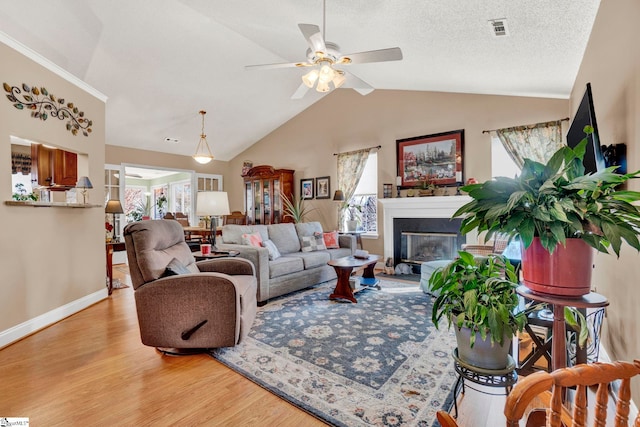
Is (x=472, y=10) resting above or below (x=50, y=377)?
above

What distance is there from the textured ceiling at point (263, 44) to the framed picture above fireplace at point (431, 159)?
80cm

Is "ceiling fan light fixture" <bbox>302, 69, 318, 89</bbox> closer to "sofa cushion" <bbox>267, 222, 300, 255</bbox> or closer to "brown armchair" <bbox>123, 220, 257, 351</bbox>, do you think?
"brown armchair" <bbox>123, 220, 257, 351</bbox>

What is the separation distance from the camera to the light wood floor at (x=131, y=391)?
65.3 inches

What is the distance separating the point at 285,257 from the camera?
13.7ft

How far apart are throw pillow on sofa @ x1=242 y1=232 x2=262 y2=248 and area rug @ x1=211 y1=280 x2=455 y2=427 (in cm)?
84

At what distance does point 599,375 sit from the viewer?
627mm

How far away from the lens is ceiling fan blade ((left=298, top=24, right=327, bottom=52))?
232 centimetres

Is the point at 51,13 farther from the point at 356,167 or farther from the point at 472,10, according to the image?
the point at 356,167

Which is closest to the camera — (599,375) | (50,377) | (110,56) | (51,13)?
(599,375)

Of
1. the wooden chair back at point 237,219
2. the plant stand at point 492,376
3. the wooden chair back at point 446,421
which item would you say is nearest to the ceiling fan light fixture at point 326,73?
the plant stand at point 492,376

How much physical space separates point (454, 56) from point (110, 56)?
435 cm

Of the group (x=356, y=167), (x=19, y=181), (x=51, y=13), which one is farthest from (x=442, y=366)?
(x=19, y=181)

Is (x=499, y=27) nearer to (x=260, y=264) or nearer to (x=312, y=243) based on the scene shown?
(x=260, y=264)

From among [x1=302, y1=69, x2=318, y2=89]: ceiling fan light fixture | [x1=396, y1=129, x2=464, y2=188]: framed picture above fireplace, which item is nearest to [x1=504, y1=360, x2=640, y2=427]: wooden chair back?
[x1=302, y1=69, x2=318, y2=89]: ceiling fan light fixture
